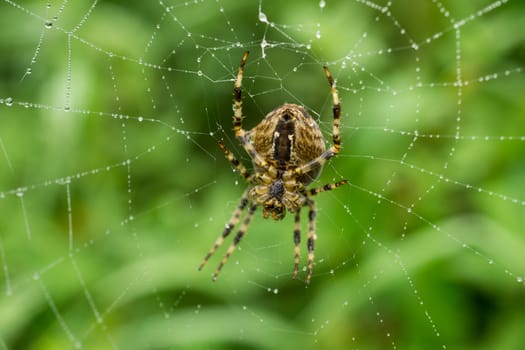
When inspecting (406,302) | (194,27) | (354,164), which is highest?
(194,27)

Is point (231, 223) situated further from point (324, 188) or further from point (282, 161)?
point (324, 188)

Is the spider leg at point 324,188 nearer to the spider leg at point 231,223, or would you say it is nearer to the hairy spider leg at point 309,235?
the hairy spider leg at point 309,235

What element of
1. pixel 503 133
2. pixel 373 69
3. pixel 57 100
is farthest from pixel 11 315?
pixel 503 133

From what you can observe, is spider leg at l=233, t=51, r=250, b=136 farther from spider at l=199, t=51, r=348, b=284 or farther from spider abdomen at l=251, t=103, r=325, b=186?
spider abdomen at l=251, t=103, r=325, b=186

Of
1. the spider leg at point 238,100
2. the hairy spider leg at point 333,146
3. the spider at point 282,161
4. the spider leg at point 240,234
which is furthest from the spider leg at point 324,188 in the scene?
the spider leg at point 238,100

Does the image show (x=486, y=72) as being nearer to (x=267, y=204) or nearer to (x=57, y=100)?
(x=267, y=204)

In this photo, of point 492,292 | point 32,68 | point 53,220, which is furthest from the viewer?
point 32,68

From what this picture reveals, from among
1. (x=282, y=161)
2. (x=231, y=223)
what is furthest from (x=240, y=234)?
(x=282, y=161)

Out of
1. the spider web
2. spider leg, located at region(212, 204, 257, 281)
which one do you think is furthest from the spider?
the spider web
